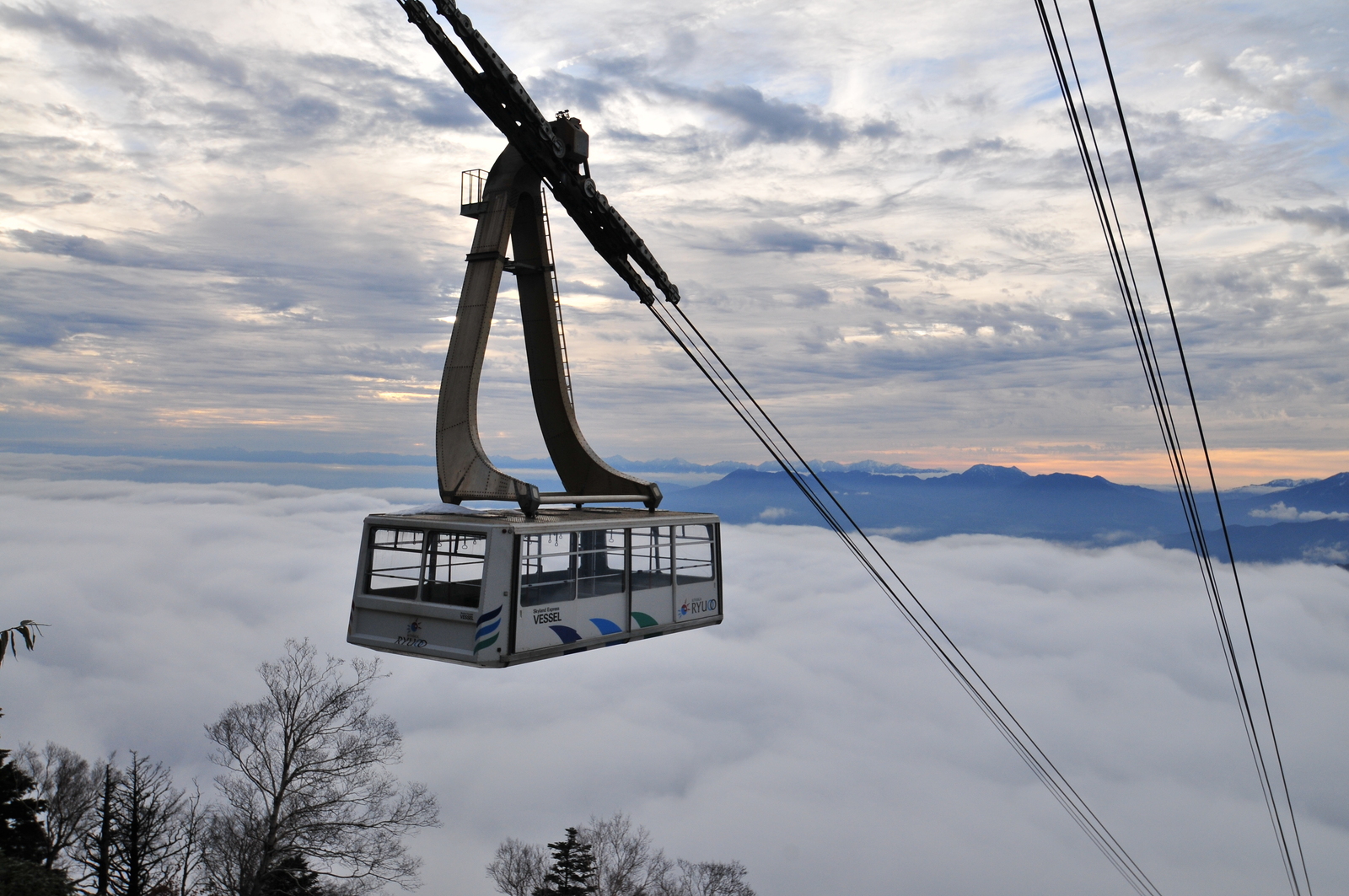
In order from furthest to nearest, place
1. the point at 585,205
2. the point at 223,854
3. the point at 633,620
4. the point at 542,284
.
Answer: the point at 223,854 < the point at 542,284 < the point at 585,205 < the point at 633,620

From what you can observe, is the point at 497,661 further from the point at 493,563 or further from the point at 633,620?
the point at 633,620

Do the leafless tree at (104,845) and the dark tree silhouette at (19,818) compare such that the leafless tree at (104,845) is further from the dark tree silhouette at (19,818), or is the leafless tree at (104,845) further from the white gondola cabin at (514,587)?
the white gondola cabin at (514,587)

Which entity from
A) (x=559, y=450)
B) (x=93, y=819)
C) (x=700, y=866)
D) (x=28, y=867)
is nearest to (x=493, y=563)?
(x=559, y=450)

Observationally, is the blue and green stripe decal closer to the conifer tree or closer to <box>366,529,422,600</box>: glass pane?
<box>366,529,422,600</box>: glass pane

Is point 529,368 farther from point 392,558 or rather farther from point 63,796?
point 63,796

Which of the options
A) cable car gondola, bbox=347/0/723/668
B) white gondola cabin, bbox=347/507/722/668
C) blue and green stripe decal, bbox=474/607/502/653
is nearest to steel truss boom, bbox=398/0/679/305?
cable car gondola, bbox=347/0/723/668

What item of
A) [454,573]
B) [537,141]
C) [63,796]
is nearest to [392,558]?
[454,573]

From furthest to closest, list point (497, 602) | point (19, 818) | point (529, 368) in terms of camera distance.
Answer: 1. point (19, 818)
2. point (529, 368)
3. point (497, 602)
